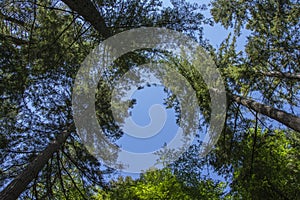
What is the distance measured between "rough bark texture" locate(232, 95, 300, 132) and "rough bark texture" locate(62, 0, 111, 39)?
172 inches

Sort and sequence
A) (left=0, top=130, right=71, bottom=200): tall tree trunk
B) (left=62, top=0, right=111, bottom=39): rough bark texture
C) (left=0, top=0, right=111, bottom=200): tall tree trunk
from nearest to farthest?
(left=0, top=130, right=71, bottom=200): tall tree trunk
(left=0, top=0, right=111, bottom=200): tall tree trunk
(left=62, top=0, right=111, bottom=39): rough bark texture

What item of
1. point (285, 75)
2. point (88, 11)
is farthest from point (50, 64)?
point (285, 75)

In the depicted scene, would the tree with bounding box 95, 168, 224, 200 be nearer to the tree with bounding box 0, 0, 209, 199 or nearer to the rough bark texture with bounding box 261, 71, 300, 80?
the tree with bounding box 0, 0, 209, 199

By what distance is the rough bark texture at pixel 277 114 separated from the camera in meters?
6.02

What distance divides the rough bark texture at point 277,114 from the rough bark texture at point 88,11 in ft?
14.3

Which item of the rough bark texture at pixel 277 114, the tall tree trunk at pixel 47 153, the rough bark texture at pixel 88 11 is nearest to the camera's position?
the tall tree trunk at pixel 47 153

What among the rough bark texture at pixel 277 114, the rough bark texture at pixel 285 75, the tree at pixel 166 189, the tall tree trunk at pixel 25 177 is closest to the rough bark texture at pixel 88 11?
the tall tree trunk at pixel 25 177

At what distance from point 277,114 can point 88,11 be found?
16.7 ft

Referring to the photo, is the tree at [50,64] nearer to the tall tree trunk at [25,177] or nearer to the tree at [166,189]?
the tall tree trunk at [25,177]

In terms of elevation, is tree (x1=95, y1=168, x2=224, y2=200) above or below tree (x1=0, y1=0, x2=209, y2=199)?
below

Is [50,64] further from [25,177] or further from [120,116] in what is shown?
[120,116]

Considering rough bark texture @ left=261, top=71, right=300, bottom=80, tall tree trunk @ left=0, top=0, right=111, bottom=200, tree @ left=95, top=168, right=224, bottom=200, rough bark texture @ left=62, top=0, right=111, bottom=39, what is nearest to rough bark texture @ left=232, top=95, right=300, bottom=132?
rough bark texture @ left=261, top=71, right=300, bottom=80

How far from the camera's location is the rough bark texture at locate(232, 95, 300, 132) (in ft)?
19.8

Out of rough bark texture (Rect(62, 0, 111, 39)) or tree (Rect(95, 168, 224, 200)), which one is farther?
rough bark texture (Rect(62, 0, 111, 39))
